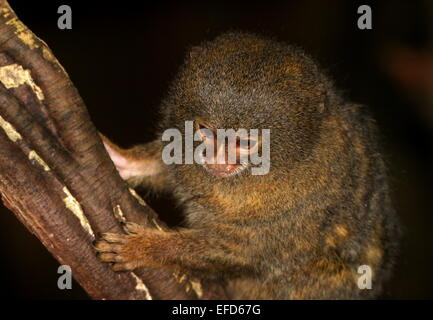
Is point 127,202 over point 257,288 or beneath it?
over

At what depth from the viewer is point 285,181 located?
10.1ft

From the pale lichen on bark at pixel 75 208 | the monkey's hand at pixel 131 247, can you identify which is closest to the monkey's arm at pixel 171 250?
the monkey's hand at pixel 131 247

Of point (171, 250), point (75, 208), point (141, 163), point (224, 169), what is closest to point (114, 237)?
point (75, 208)

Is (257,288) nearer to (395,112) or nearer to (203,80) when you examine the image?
(203,80)

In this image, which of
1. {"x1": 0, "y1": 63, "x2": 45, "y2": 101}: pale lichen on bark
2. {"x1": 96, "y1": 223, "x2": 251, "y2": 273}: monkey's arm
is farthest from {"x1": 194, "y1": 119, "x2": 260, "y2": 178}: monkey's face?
{"x1": 0, "y1": 63, "x2": 45, "y2": 101}: pale lichen on bark

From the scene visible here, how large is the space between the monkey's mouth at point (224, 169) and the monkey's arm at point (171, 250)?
44 centimetres

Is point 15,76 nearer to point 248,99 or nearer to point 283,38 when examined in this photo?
point 248,99

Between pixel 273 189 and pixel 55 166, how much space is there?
1238 mm

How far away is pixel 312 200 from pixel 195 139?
31.1 inches

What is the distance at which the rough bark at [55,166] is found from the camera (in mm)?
2416

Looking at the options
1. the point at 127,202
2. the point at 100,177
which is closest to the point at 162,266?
the point at 127,202

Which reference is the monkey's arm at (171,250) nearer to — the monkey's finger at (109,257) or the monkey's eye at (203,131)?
the monkey's finger at (109,257)

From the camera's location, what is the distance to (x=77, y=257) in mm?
2664

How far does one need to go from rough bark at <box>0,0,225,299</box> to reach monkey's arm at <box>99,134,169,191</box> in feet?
3.23
